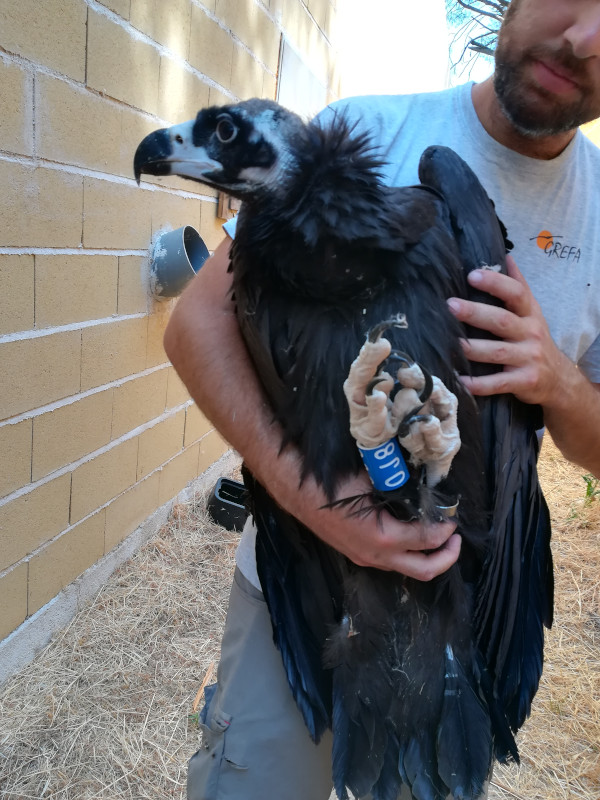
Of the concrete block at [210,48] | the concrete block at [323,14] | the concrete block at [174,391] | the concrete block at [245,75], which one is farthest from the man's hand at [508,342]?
the concrete block at [323,14]

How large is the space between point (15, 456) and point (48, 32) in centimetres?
149

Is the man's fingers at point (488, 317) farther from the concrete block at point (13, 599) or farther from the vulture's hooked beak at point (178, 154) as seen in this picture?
the concrete block at point (13, 599)

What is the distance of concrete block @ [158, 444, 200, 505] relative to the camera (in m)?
3.70

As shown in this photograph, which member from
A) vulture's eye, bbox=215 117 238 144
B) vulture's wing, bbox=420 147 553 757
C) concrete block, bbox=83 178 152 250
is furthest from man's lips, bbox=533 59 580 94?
concrete block, bbox=83 178 152 250

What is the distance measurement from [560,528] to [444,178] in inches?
161

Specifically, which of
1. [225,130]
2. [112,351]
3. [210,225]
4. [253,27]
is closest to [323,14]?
[253,27]

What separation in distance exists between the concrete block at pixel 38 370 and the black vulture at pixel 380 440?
103 centimetres

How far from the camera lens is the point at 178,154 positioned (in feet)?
4.91

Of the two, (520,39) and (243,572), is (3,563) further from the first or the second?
(520,39)

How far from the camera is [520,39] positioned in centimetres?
164

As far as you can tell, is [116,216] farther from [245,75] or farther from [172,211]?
[245,75]

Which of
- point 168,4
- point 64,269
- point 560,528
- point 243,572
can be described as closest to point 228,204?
point 168,4

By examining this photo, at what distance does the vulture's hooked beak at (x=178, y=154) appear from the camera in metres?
1.49

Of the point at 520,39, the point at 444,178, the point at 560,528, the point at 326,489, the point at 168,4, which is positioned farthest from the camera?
the point at 560,528
